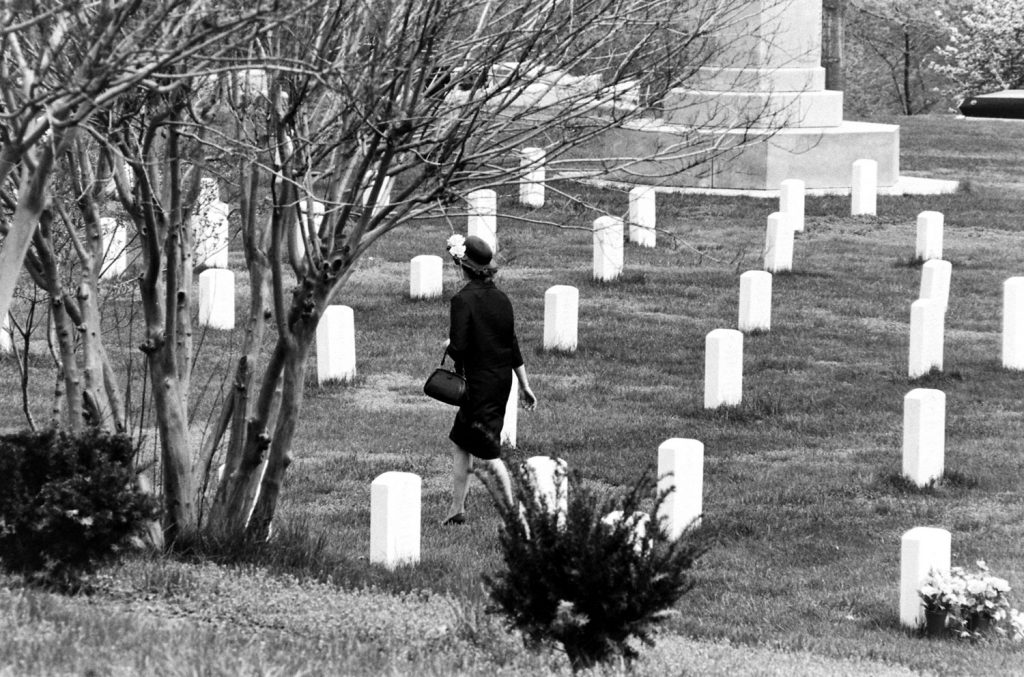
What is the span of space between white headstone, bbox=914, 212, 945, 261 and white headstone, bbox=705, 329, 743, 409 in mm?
6721

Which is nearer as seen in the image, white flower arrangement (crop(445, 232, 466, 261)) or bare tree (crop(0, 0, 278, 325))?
bare tree (crop(0, 0, 278, 325))

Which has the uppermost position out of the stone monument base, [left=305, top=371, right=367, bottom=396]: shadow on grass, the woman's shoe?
the stone monument base

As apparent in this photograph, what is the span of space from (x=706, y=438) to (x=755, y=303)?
3.53 meters

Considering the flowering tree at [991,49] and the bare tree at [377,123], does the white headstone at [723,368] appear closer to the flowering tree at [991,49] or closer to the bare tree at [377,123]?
the bare tree at [377,123]

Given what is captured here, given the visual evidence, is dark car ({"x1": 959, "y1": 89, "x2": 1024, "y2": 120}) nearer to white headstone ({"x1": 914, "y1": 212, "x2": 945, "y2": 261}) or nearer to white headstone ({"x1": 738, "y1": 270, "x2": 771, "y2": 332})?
white headstone ({"x1": 914, "y1": 212, "x2": 945, "y2": 261})

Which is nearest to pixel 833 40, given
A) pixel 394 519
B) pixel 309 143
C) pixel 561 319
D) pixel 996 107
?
pixel 996 107

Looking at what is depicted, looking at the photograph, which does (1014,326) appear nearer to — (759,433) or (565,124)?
(759,433)

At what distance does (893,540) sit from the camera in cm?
1013

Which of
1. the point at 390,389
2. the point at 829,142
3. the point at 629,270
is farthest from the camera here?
the point at 829,142

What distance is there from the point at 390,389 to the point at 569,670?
7.87 m

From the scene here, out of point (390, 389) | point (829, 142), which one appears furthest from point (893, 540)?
point (829, 142)

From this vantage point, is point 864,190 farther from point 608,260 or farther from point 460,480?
point 460,480

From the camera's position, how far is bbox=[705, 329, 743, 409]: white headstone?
12820 mm

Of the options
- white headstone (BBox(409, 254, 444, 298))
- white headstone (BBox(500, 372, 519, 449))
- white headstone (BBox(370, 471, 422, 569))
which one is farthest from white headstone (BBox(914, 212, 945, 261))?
white headstone (BBox(370, 471, 422, 569))
